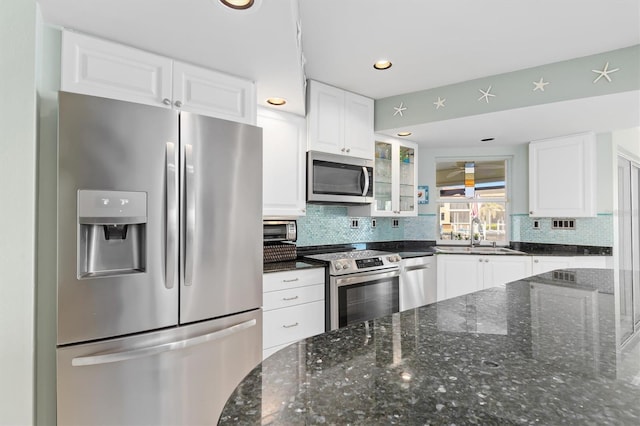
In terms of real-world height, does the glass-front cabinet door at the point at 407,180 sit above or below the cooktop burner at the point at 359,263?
above

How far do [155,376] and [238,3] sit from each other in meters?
1.68

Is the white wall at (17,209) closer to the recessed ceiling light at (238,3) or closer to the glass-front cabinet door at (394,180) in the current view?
the recessed ceiling light at (238,3)

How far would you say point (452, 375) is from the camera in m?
0.56

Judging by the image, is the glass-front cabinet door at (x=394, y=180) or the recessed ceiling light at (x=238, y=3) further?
the glass-front cabinet door at (x=394, y=180)

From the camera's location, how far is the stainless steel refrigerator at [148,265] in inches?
53.0

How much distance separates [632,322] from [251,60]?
78.6 inches

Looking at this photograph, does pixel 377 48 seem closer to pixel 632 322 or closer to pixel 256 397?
pixel 632 322

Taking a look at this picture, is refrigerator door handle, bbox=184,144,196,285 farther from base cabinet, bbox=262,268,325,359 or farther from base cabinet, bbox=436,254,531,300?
base cabinet, bbox=436,254,531,300

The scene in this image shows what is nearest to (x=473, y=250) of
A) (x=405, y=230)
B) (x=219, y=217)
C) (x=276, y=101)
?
(x=405, y=230)

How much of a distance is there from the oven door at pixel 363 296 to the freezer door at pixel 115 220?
133 cm

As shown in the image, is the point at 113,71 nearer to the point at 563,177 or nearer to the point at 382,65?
the point at 382,65

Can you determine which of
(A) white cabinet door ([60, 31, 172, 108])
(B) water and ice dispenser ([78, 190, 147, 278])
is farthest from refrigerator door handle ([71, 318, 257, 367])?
(A) white cabinet door ([60, 31, 172, 108])

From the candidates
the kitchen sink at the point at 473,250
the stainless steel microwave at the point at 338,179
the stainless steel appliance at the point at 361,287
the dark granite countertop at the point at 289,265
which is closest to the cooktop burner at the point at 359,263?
the stainless steel appliance at the point at 361,287

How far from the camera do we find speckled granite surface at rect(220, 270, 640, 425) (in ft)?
1.47
